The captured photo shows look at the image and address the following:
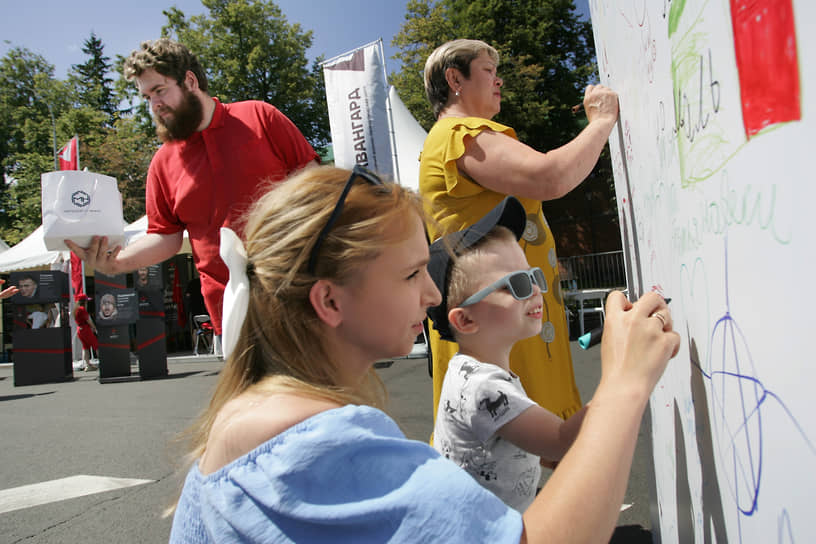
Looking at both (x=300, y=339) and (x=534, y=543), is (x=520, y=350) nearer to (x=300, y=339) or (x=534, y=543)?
(x=300, y=339)

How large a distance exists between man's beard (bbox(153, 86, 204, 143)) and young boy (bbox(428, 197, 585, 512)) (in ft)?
3.90

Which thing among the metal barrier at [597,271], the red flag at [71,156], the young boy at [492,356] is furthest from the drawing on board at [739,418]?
the metal barrier at [597,271]

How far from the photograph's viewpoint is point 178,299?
609 inches

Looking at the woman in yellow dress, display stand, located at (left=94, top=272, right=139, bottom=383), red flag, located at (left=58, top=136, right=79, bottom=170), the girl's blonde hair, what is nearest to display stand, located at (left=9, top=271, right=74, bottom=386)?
display stand, located at (left=94, top=272, right=139, bottom=383)

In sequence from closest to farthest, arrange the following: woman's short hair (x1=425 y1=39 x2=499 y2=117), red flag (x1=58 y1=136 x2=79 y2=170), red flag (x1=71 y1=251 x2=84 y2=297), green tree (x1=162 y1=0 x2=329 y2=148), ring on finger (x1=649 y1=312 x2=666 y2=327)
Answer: ring on finger (x1=649 y1=312 x2=666 y2=327)
woman's short hair (x1=425 y1=39 x2=499 y2=117)
red flag (x1=58 y1=136 x2=79 y2=170)
red flag (x1=71 y1=251 x2=84 y2=297)
green tree (x1=162 y1=0 x2=329 y2=148)

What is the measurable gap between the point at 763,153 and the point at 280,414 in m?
0.64

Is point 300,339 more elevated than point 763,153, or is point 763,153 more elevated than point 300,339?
point 763,153

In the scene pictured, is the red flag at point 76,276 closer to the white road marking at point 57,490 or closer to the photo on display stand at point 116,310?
the photo on display stand at point 116,310

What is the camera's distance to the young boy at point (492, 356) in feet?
4.14

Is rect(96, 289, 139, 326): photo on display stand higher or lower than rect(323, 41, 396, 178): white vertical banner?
lower

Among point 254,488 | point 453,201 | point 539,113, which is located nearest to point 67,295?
point 453,201

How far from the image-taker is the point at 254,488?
697 millimetres

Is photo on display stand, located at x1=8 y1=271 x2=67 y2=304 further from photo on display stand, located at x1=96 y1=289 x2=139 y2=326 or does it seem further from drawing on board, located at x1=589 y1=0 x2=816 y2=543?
drawing on board, located at x1=589 y1=0 x2=816 y2=543

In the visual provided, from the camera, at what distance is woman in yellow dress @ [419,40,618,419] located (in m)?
1.49
